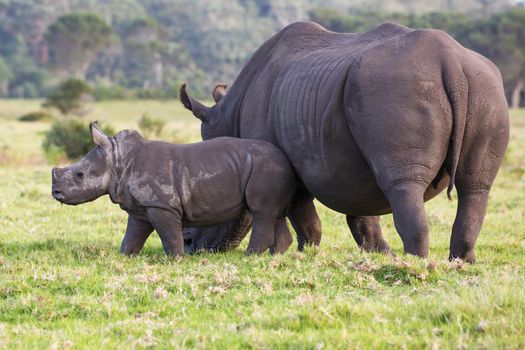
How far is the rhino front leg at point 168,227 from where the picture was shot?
798 cm

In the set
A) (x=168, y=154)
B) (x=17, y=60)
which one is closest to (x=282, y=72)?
(x=168, y=154)

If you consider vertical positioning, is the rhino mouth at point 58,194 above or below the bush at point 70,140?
above

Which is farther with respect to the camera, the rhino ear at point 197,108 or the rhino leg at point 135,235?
the rhino ear at point 197,108

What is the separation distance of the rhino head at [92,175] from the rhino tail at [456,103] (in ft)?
9.35

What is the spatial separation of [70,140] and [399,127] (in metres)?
17.4

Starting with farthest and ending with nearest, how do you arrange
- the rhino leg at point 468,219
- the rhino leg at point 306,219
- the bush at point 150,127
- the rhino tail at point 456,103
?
the bush at point 150,127, the rhino leg at point 306,219, the rhino leg at point 468,219, the rhino tail at point 456,103

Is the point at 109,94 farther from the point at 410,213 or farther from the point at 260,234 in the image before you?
the point at 410,213

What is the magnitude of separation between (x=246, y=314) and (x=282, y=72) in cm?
368

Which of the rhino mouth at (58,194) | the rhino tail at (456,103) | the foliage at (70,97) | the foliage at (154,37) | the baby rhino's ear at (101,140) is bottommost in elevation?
the foliage at (154,37)

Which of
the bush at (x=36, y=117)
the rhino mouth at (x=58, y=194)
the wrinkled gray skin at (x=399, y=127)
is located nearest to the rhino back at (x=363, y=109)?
the wrinkled gray skin at (x=399, y=127)

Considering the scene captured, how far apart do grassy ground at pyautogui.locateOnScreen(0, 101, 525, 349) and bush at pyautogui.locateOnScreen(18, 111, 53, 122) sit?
3861cm

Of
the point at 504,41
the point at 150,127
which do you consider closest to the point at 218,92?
the point at 150,127

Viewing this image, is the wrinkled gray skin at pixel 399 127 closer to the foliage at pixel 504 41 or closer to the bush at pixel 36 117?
the bush at pixel 36 117

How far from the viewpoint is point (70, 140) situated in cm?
2333
